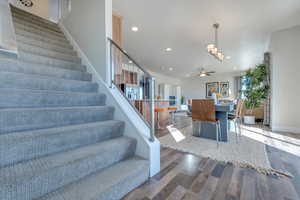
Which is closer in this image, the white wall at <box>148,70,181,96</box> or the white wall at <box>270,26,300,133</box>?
the white wall at <box>270,26,300,133</box>

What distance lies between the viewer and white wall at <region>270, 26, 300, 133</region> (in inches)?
139

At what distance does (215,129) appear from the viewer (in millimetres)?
2939

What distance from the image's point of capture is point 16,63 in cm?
162

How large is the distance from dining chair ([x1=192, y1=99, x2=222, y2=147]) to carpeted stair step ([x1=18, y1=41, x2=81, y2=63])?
2503 millimetres

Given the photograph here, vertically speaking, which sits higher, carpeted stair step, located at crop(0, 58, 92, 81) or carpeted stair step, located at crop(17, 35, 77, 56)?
carpeted stair step, located at crop(17, 35, 77, 56)

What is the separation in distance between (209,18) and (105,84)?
9.45ft

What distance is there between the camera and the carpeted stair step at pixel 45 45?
6.98 feet

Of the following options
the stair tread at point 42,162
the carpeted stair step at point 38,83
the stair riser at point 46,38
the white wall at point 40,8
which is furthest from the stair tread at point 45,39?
the white wall at point 40,8

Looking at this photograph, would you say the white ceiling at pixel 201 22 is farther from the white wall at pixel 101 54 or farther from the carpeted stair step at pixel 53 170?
the carpeted stair step at pixel 53 170

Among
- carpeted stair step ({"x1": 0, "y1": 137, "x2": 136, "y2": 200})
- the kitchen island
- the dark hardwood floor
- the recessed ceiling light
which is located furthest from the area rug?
the recessed ceiling light

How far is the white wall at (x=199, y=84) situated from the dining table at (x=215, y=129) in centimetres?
744

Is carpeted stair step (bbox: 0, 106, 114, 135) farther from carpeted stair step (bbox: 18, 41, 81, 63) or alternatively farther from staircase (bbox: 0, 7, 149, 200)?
carpeted stair step (bbox: 18, 41, 81, 63)

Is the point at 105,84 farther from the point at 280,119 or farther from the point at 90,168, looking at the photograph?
the point at 280,119

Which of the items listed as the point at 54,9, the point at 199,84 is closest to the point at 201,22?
the point at 54,9
